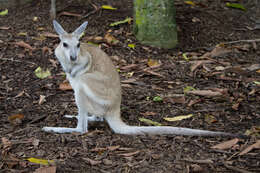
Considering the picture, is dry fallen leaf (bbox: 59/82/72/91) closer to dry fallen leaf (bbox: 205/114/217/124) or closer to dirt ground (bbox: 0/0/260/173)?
dirt ground (bbox: 0/0/260/173)

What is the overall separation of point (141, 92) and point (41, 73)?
1591 millimetres

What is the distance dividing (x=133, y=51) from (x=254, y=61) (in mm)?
2024

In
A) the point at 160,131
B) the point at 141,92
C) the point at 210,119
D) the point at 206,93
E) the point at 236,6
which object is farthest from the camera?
the point at 236,6

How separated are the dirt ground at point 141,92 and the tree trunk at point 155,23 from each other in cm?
17

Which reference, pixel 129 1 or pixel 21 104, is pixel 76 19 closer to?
pixel 129 1

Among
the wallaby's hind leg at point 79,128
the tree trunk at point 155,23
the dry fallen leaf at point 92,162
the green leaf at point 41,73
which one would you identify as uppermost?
the tree trunk at point 155,23

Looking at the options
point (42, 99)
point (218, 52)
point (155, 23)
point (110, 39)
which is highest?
point (155, 23)

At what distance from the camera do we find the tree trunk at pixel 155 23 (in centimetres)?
630

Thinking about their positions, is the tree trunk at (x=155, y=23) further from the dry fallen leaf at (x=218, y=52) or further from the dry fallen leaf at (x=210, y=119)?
the dry fallen leaf at (x=210, y=119)

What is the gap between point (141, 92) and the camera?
17.1 feet

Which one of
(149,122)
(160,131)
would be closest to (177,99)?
(149,122)

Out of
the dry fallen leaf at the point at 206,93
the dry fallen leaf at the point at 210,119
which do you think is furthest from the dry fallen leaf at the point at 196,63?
the dry fallen leaf at the point at 210,119

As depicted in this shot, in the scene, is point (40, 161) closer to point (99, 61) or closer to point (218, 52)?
point (99, 61)

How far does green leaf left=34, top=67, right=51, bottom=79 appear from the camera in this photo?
220 inches
